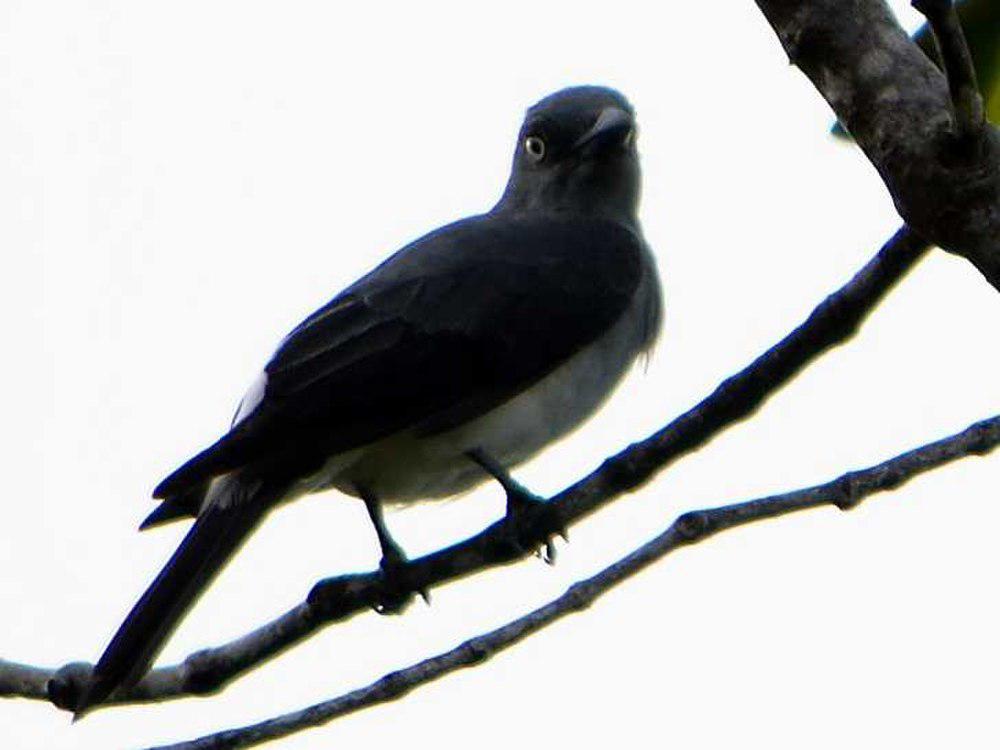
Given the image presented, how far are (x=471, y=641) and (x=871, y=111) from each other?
5.45 ft

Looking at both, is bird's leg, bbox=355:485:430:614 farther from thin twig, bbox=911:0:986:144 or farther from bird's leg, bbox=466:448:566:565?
thin twig, bbox=911:0:986:144

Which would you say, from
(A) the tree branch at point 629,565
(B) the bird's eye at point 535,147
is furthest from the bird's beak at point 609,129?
(A) the tree branch at point 629,565

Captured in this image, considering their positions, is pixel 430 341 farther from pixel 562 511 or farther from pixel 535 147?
pixel 535 147

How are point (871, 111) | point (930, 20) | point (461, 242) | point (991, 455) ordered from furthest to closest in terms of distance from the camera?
1. point (461, 242)
2. point (991, 455)
3. point (871, 111)
4. point (930, 20)

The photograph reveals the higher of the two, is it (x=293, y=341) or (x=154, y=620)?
(x=293, y=341)

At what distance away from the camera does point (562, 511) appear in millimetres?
4004

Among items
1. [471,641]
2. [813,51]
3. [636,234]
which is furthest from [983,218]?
[636,234]

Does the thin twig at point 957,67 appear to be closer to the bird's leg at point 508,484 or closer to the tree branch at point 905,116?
the tree branch at point 905,116

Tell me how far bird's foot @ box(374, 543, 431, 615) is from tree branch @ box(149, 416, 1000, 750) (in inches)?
34.3

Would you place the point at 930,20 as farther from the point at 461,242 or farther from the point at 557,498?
the point at 461,242

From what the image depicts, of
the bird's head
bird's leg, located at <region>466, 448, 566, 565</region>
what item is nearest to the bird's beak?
the bird's head

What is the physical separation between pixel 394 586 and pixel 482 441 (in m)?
0.92

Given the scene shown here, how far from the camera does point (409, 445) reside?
17.7 feet

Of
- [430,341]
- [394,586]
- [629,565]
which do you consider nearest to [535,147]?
[430,341]
